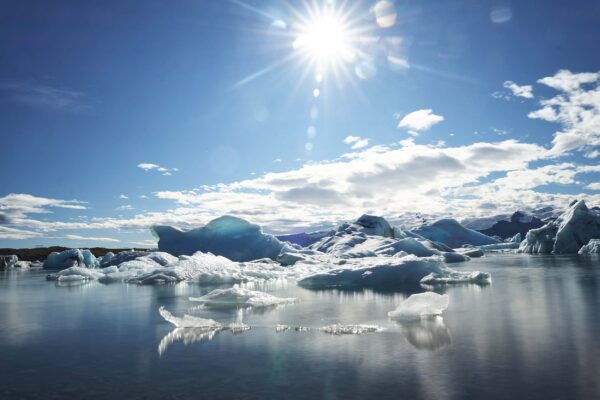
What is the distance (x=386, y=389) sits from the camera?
4.69 meters

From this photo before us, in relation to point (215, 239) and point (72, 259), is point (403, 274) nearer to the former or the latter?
point (215, 239)

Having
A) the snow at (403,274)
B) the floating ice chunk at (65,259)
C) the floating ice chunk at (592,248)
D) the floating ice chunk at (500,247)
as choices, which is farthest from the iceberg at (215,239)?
the floating ice chunk at (500,247)

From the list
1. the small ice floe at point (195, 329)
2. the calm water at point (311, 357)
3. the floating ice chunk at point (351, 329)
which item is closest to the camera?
the calm water at point (311, 357)

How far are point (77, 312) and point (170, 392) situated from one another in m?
8.61

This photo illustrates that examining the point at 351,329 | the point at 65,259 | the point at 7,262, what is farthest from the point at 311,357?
the point at 7,262

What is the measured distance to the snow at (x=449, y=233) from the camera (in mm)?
86850

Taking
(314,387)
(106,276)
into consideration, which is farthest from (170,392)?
(106,276)

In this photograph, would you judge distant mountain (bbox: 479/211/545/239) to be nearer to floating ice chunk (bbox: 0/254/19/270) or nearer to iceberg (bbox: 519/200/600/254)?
iceberg (bbox: 519/200/600/254)

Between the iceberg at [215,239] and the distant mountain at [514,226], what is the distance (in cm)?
14618

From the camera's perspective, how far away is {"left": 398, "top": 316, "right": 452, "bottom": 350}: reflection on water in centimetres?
688

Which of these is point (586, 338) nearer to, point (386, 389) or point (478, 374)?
point (478, 374)

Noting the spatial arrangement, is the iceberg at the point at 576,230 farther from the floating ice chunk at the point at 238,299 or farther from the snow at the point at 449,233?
the floating ice chunk at the point at 238,299

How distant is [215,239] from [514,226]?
155496 millimetres

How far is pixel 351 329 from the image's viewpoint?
807 cm
